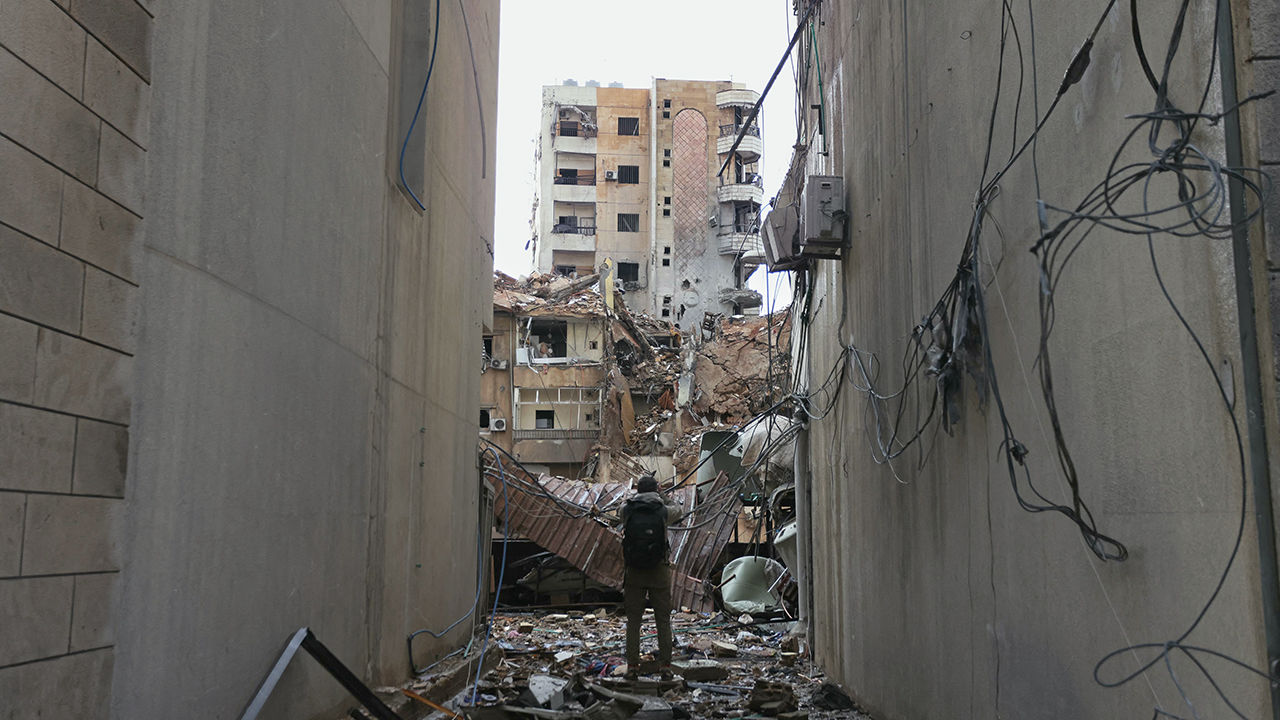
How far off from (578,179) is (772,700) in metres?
55.8

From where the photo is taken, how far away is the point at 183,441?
3.61 meters

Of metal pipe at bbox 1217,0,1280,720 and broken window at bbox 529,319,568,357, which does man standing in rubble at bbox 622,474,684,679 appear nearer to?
metal pipe at bbox 1217,0,1280,720

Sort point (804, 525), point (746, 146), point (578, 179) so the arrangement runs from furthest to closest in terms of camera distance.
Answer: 1. point (578, 179)
2. point (746, 146)
3. point (804, 525)

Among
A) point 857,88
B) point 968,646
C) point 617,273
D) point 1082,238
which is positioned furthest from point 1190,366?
point 617,273

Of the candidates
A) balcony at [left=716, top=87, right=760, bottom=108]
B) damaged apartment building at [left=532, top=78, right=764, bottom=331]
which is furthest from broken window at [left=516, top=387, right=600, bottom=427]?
balcony at [left=716, top=87, right=760, bottom=108]

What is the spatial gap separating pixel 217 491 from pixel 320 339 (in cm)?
141

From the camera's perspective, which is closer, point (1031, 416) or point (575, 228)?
point (1031, 416)

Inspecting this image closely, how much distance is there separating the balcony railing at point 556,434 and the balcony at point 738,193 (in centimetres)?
2373

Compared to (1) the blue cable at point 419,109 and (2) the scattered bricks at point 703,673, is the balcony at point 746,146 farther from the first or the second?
(1) the blue cable at point 419,109

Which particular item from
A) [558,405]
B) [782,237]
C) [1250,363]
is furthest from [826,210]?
[558,405]

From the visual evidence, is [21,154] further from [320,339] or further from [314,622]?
[314,622]

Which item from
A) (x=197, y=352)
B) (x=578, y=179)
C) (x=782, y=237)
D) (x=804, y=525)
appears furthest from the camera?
(x=578, y=179)

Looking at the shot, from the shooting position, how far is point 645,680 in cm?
852

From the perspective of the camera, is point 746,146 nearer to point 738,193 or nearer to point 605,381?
point 738,193
